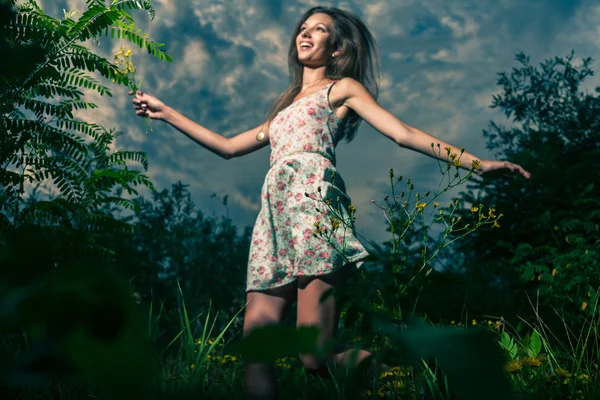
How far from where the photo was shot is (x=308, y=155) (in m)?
3.12

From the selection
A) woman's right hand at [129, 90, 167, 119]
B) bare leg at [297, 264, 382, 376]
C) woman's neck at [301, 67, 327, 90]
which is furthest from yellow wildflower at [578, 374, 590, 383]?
woman's right hand at [129, 90, 167, 119]

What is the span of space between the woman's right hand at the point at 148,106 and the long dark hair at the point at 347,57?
0.72 metres

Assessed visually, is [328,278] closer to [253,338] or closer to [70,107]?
[70,107]

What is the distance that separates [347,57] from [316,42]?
222 mm

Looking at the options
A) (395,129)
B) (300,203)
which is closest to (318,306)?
(300,203)

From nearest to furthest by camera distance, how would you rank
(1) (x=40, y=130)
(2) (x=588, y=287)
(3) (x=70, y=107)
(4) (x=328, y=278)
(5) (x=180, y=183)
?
1. (4) (x=328, y=278)
2. (1) (x=40, y=130)
3. (3) (x=70, y=107)
4. (2) (x=588, y=287)
5. (5) (x=180, y=183)

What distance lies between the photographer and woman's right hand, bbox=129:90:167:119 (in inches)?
144

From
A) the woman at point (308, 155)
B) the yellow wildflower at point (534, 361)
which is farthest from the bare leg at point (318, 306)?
the yellow wildflower at point (534, 361)

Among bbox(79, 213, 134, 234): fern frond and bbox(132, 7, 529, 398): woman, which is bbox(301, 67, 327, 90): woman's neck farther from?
bbox(79, 213, 134, 234): fern frond

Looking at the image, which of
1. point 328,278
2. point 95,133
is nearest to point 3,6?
point 328,278

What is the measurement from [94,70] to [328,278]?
6.86 feet

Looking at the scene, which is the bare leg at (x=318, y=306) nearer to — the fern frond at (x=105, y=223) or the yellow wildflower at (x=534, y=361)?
the yellow wildflower at (x=534, y=361)

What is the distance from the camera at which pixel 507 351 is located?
2082 millimetres

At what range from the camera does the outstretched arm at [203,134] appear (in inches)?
144
